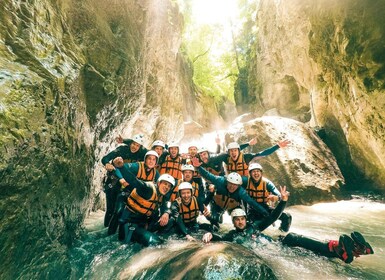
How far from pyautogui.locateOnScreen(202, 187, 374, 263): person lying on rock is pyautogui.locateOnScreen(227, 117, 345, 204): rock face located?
185 inches

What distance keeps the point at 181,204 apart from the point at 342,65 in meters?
7.29

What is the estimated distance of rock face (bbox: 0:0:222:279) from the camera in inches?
126

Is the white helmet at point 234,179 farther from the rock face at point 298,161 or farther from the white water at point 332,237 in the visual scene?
the rock face at point 298,161

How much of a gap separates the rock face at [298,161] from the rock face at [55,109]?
5644 millimetres

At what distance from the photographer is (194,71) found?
30.1m

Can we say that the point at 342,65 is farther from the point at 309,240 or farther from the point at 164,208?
the point at 164,208

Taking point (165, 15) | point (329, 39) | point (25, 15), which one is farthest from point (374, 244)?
point (165, 15)

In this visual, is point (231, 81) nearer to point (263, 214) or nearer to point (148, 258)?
point (263, 214)

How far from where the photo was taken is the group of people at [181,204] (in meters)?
5.07

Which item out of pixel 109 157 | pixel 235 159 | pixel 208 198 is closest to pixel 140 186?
pixel 109 157

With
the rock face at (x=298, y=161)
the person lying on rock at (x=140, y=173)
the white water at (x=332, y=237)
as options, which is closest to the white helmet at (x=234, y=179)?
the white water at (x=332, y=237)

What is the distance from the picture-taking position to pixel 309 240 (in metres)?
5.02

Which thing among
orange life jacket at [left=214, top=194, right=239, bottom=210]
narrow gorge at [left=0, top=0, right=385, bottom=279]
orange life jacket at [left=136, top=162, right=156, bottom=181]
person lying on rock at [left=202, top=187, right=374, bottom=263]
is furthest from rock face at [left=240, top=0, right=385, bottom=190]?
orange life jacket at [left=136, top=162, right=156, bottom=181]

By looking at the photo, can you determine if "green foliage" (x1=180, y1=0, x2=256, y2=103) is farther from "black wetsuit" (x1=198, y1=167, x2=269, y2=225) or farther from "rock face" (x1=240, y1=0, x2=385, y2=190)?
"black wetsuit" (x1=198, y1=167, x2=269, y2=225)
